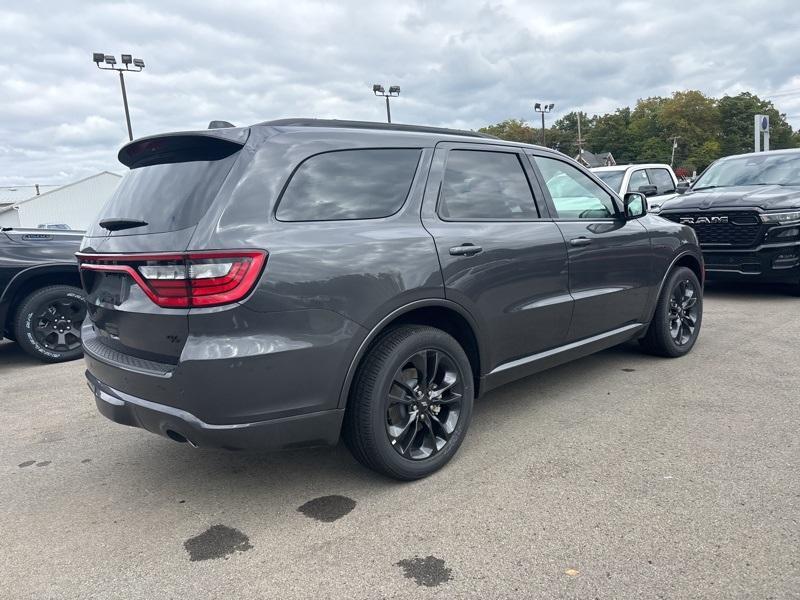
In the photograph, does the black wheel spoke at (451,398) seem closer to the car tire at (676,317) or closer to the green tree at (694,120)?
the car tire at (676,317)

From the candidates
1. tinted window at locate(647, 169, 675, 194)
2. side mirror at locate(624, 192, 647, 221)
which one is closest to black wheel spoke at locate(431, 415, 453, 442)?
side mirror at locate(624, 192, 647, 221)

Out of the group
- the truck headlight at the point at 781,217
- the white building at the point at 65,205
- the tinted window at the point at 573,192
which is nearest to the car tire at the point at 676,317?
the tinted window at the point at 573,192

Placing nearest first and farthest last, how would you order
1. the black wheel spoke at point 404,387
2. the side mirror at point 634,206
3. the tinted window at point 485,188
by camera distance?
the black wheel spoke at point 404,387 → the tinted window at point 485,188 → the side mirror at point 634,206

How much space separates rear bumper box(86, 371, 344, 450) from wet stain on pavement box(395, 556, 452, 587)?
0.65m

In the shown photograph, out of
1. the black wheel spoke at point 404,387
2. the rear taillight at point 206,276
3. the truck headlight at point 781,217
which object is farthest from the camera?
the truck headlight at point 781,217

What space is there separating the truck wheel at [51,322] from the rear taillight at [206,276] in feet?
13.3

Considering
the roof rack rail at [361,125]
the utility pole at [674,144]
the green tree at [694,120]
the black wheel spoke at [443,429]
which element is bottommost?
the black wheel spoke at [443,429]

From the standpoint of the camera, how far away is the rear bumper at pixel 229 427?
8.18 ft

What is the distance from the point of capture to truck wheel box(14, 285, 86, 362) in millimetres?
5758

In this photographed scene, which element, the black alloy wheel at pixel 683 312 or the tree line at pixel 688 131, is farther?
the tree line at pixel 688 131

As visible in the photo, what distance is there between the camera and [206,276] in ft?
7.92

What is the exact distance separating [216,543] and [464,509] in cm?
111

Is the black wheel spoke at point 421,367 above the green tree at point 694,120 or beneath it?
beneath

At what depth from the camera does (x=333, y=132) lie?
9.67ft
